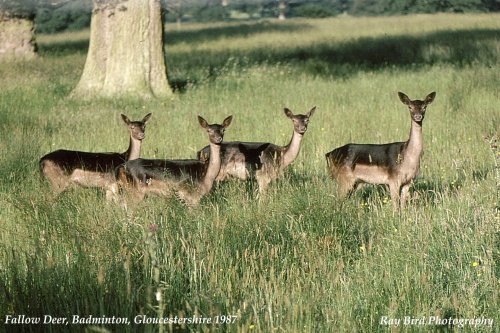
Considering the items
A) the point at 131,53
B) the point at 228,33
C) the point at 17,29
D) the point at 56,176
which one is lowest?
the point at 56,176

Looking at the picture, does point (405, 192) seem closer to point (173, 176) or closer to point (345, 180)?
point (345, 180)

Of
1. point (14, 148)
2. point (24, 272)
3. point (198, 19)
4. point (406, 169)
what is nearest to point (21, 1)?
point (14, 148)

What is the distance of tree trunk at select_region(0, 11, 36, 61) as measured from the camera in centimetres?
2753

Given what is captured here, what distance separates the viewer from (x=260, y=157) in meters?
9.91

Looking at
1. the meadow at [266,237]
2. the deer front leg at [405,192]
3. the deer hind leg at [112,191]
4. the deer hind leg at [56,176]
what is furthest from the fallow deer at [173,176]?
the deer front leg at [405,192]

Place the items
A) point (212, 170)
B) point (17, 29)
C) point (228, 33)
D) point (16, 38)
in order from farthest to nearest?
point (228, 33)
point (17, 29)
point (16, 38)
point (212, 170)

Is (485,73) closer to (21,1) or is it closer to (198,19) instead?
(21,1)

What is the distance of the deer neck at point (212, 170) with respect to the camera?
8.56 metres

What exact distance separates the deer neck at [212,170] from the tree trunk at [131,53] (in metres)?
8.71

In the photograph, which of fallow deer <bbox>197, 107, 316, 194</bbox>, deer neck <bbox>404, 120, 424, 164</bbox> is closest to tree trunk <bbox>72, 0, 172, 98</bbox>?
fallow deer <bbox>197, 107, 316, 194</bbox>

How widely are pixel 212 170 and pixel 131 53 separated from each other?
940cm

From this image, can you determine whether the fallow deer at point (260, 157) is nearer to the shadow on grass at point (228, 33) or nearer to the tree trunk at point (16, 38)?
the tree trunk at point (16, 38)

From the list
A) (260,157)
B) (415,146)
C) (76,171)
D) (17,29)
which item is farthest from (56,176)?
(17,29)

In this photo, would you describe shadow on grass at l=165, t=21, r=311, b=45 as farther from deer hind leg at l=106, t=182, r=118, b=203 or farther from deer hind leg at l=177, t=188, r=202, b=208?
deer hind leg at l=177, t=188, r=202, b=208
